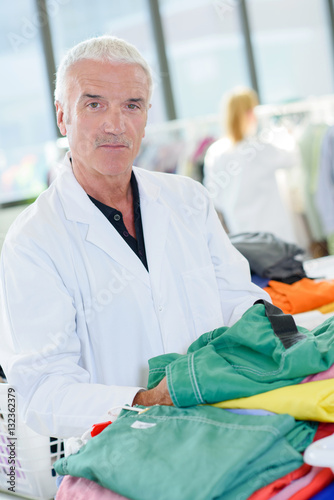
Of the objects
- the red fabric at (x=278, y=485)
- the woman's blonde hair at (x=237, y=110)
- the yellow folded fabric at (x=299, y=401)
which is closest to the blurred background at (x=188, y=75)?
the woman's blonde hair at (x=237, y=110)

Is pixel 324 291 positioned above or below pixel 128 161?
below

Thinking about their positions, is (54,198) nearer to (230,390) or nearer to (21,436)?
(21,436)

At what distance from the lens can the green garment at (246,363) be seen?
1.08 metres

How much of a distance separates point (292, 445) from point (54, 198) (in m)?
0.93

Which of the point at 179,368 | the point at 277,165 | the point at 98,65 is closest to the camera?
the point at 179,368

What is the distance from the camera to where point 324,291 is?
209cm

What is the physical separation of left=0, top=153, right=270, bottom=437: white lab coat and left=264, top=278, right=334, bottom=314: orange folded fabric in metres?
0.34

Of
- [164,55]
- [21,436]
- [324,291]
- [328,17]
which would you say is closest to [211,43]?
[164,55]

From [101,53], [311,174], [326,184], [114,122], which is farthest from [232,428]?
[311,174]

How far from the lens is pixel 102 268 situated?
1562 millimetres

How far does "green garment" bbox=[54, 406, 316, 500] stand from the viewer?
0.87 metres

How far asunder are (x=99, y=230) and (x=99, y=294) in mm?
170

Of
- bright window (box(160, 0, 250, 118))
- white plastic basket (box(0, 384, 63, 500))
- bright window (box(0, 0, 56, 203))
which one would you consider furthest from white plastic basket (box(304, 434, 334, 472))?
bright window (box(160, 0, 250, 118))
